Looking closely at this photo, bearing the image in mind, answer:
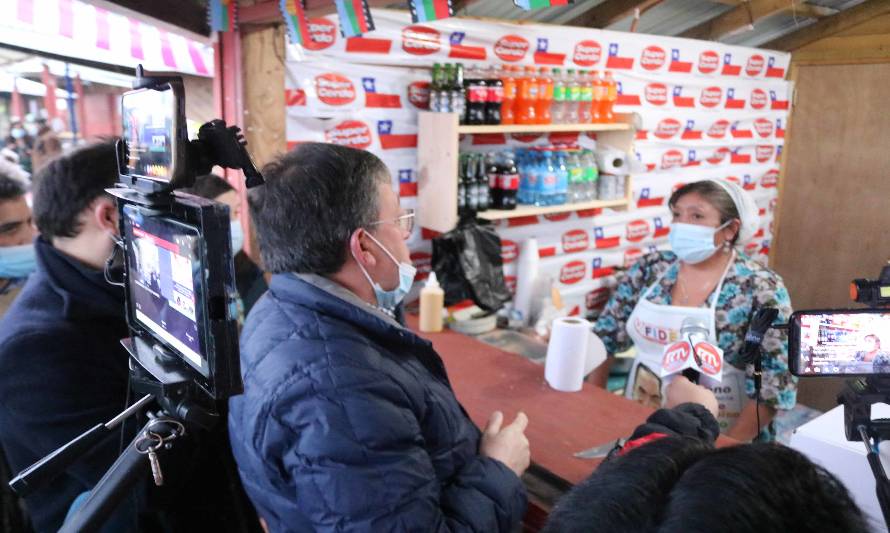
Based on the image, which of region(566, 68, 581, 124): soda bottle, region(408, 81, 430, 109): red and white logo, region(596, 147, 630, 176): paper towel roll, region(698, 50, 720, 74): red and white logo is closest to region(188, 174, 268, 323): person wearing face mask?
region(408, 81, 430, 109): red and white logo

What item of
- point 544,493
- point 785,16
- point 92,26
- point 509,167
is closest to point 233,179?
point 92,26

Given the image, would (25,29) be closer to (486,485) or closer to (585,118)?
(486,485)

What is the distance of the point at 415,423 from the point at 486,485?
0.24 metres

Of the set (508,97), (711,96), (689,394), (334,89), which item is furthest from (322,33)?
(711,96)

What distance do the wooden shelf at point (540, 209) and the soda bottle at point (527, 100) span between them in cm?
48

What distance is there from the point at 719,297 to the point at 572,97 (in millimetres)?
1690

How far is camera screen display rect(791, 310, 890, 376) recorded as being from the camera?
1105 millimetres

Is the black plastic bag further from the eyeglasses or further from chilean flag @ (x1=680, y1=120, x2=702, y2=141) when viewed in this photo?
chilean flag @ (x1=680, y1=120, x2=702, y2=141)

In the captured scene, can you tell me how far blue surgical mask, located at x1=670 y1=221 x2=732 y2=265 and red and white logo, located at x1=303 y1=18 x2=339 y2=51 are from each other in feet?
5.68

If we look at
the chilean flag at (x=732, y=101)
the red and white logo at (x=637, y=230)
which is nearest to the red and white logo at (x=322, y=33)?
the red and white logo at (x=637, y=230)

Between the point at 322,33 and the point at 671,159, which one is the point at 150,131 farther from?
the point at 671,159

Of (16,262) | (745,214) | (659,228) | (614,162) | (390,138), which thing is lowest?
(659,228)

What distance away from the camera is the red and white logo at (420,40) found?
307 centimetres

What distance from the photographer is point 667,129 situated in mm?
4629
